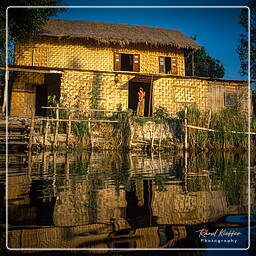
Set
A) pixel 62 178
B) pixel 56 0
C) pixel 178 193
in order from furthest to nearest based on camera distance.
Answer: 1. pixel 56 0
2. pixel 62 178
3. pixel 178 193

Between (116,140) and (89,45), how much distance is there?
283 inches

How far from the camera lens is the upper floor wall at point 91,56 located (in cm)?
1439

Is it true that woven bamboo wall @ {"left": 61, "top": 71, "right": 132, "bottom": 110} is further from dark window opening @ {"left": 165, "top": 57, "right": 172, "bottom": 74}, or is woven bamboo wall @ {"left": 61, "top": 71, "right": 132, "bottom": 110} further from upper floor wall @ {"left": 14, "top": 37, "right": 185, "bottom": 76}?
dark window opening @ {"left": 165, "top": 57, "right": 172, "bottom": 74}

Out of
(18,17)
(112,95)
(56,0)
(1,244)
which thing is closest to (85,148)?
(112,95)

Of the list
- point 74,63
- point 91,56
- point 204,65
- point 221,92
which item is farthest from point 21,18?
point 204,65

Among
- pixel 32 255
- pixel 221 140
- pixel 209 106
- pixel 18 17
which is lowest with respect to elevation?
pixel 32 255

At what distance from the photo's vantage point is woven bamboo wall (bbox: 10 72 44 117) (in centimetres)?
1495

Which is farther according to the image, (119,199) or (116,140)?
(116,140)

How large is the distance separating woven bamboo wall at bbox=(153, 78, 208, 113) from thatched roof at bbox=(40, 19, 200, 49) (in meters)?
2.21

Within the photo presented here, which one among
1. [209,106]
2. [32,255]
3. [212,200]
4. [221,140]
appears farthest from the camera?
[209,106]

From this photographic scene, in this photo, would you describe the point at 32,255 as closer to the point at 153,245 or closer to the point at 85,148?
the point at 153,245

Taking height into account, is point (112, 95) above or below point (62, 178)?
above

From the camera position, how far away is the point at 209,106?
15.6 meters

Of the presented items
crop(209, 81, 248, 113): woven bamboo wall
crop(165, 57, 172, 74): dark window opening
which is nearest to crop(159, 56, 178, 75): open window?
crop(165, 57, 172, 74): dark window opening
